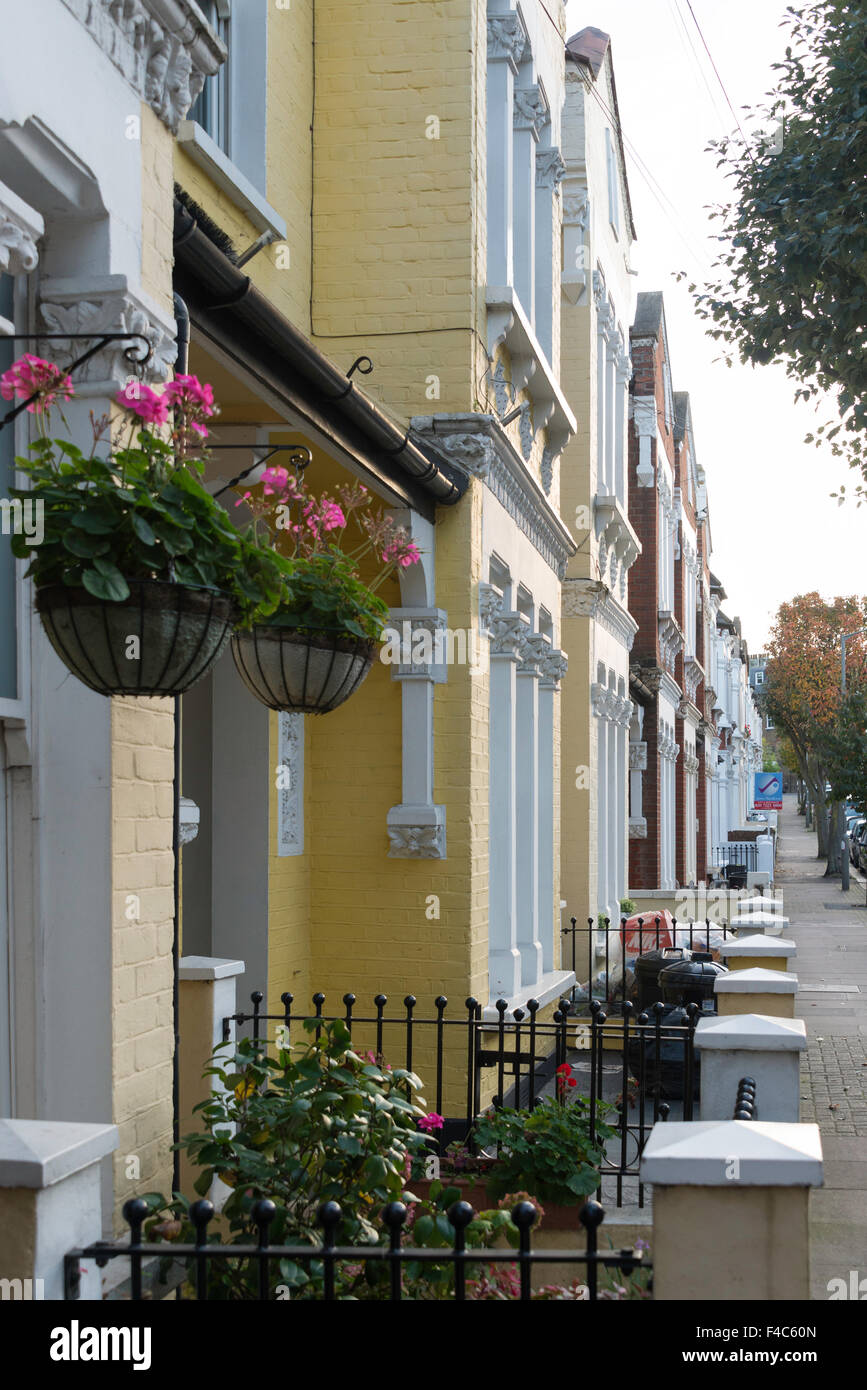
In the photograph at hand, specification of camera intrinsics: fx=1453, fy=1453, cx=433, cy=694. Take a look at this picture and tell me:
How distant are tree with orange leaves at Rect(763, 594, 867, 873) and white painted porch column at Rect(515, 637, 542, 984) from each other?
42902 millimetres

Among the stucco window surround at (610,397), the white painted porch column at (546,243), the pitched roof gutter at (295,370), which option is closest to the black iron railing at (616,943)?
the stucco window surround at (610,397)

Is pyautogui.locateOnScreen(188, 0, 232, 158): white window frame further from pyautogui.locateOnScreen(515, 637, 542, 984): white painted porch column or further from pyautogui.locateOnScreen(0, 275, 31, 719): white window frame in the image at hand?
pyautogui.locateOnScreen(515, 637, 542, 984): white painted porch column

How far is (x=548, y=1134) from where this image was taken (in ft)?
20.6

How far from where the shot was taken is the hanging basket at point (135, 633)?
11.9ft

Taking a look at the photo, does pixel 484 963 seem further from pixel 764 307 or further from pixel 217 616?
pixel 764 307

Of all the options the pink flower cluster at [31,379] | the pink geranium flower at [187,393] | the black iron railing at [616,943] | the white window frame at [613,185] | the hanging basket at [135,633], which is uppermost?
the white window frame at [613,185]

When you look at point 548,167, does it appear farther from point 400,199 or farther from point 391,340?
point 391,340

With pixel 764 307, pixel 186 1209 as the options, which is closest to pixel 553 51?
pixel 764 307

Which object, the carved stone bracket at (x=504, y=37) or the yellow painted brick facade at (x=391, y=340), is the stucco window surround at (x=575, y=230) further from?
the yellow painted brick facade at (x=391, y=340)

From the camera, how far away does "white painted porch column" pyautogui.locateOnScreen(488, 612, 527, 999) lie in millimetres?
11000

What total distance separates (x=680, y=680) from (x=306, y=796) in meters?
22.7

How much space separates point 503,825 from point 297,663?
593 centimetres

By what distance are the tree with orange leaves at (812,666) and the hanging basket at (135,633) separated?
51854 millimetres
